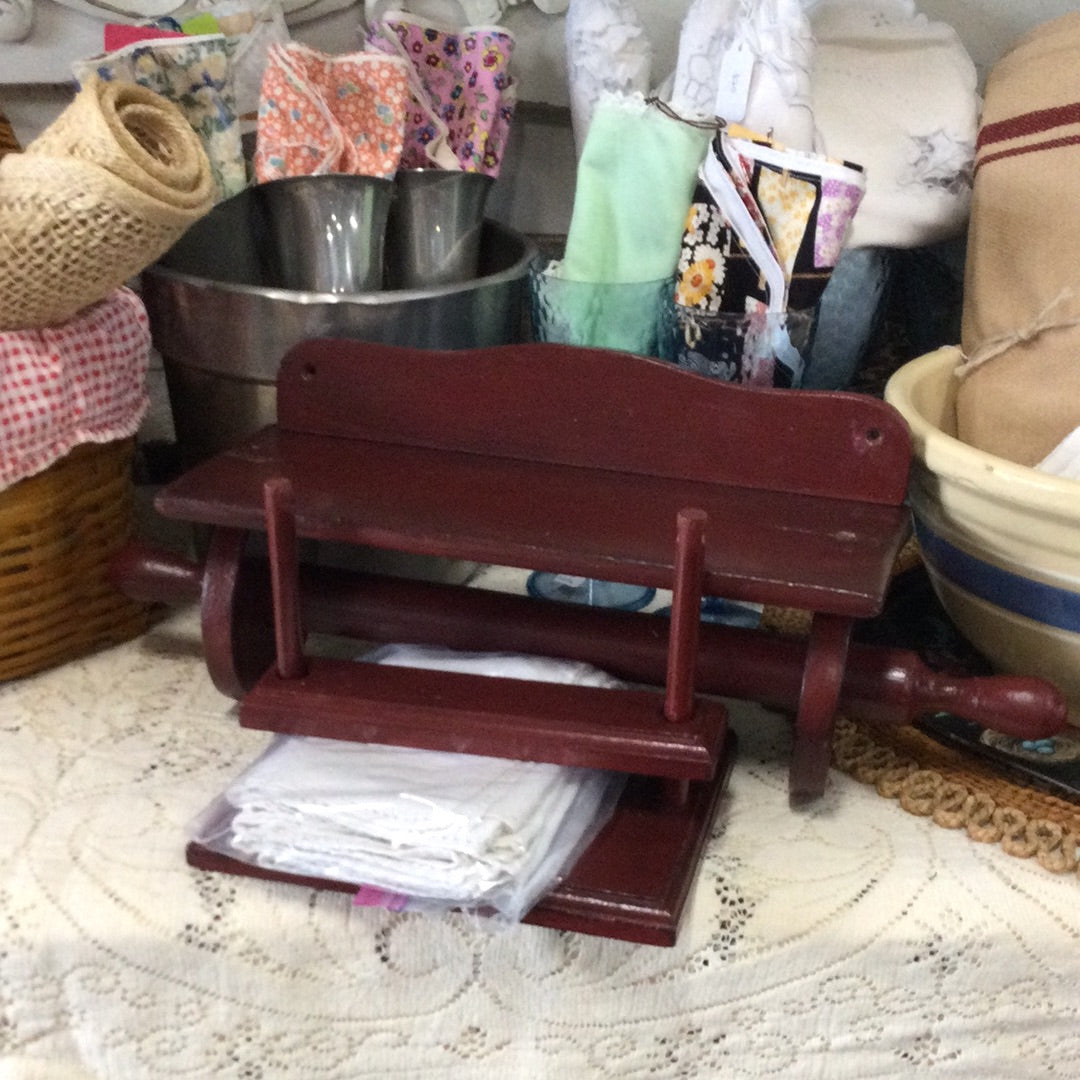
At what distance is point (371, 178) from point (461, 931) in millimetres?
398

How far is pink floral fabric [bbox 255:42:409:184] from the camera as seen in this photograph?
601 mm

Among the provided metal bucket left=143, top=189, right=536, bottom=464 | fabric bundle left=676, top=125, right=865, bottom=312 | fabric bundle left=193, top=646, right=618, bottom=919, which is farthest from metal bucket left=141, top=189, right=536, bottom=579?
fabric bundle left=193, top=646, right=618, bottom=919

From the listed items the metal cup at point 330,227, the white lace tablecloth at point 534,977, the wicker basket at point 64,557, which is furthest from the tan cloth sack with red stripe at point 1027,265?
the wicker basket at point 64,557

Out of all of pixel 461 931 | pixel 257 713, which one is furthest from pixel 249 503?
pixel 461 931

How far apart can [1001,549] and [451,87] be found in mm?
435

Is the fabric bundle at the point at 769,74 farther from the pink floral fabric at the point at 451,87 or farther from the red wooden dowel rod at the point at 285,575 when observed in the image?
the red wooden dowel rod at the point at 285,575

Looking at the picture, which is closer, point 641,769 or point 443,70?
point 641,769

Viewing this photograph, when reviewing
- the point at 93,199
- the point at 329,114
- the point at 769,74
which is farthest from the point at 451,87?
the point at 93,199

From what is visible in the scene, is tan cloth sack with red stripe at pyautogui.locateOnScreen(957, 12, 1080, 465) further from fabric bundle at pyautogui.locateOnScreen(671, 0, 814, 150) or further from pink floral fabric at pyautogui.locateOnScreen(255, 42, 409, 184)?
pink floral fabric at pyautogui.locateOnScreen(255, 42, 409, 184)

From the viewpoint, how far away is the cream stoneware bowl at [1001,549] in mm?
426

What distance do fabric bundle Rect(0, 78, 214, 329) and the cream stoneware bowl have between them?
33cm

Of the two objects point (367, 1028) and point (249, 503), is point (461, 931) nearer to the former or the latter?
point (367, 1028)

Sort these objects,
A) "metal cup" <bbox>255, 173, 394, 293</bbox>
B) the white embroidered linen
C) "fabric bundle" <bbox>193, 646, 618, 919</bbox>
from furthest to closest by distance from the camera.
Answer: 1. "metal cup" <bbox>255, 173, 394, 293</bbox>
2. the white embroidered linen
3. "fabric bundle" <bbox>193, 646, 618, 919</bbox>

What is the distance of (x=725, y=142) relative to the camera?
0.53m
